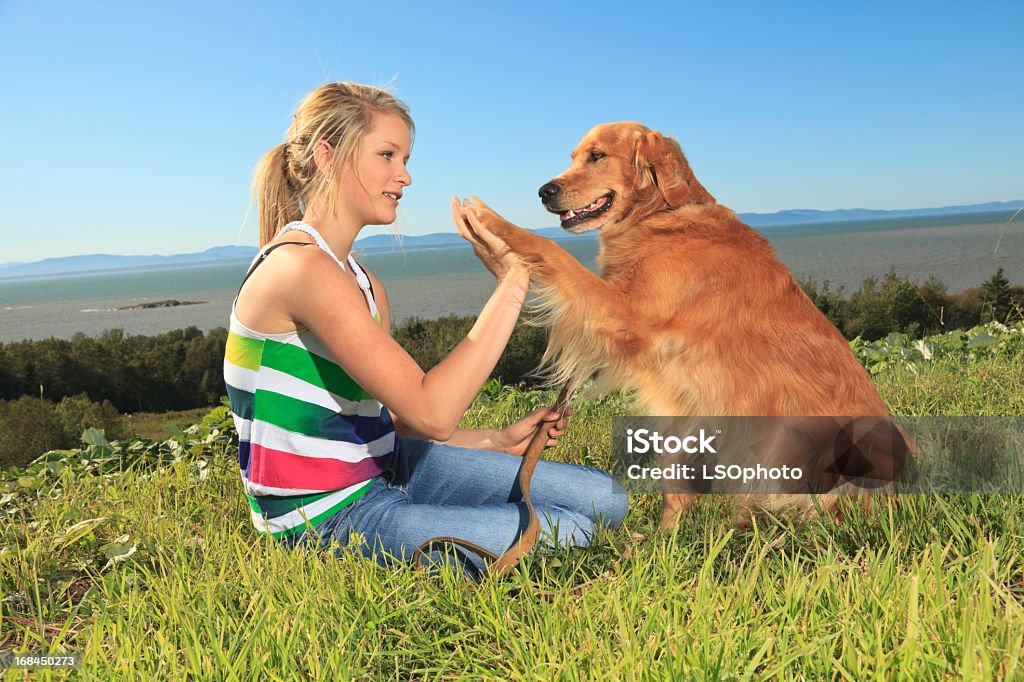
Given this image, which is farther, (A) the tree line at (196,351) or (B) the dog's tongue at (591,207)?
(A) the tree line at (196,351)

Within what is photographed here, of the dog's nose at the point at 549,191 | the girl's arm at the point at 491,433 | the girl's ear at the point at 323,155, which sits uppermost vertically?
the girl's ear at the point at 323,155

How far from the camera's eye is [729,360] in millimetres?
2508

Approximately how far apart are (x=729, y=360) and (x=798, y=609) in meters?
1.02

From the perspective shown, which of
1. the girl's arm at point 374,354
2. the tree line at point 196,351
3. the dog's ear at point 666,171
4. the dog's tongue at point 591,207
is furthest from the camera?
the tree line at point 196,351

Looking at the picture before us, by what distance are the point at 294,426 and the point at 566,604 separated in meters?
0.92

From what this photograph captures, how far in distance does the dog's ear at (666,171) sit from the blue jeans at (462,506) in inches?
45.5

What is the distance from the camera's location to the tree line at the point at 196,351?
854 centimetres

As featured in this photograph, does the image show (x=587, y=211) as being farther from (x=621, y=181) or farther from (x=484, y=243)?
(x=484, y=243)

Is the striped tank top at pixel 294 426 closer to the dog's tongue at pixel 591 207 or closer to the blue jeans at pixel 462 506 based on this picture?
the blue jeans at pixel 462 506

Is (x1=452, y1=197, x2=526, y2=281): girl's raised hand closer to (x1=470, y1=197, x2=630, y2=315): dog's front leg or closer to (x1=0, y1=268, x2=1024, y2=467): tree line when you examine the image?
(x1=470, y1=197, x2=630, y2=315): dog's front leg

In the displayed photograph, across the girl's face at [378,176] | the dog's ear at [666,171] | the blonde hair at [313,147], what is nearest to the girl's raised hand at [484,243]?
the girl's face at [378,176]

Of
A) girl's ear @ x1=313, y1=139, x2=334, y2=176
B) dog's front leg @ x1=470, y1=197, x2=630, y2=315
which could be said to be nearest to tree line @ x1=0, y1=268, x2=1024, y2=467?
dog's front leg @ x1=470, y1=197, x2=630, y2=315

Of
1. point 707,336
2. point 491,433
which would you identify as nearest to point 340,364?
point 491,433

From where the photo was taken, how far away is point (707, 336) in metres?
2.54
